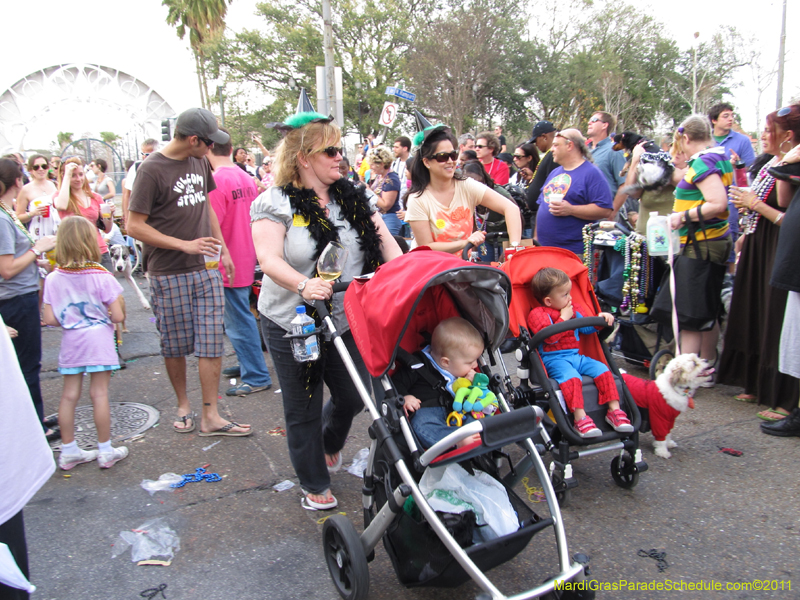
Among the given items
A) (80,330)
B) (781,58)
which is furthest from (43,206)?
(781,58)

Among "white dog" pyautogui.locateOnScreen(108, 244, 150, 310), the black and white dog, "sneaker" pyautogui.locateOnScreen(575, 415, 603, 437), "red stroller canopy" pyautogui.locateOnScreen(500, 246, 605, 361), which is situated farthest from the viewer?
"white dog" pyautogui.locateOnScreen(108, 244, 150, 310)

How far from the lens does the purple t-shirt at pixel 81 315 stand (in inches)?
148

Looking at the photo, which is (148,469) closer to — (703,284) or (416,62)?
(703,284)

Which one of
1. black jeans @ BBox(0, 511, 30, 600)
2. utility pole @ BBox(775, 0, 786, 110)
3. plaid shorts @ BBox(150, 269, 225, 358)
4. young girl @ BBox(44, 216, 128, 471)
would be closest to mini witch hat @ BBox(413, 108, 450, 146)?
plaid shorts @ BBox(150, 269, 225, 358)

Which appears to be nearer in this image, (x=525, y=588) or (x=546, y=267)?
(x=525, y=588)

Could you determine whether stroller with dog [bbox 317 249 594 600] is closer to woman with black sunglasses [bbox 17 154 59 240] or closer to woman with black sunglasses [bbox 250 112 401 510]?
woman with black sunglasses [bbox 250 112 401 510]

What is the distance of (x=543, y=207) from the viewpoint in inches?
215

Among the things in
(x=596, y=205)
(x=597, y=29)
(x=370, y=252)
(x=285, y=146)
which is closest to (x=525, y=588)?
(x=370, y=252)

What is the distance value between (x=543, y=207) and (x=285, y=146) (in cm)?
315

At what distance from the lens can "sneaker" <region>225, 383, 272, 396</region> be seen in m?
5.05

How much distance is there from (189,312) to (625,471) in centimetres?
310

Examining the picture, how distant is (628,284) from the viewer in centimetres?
502

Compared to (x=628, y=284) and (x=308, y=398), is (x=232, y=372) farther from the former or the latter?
(x=628, y=284)

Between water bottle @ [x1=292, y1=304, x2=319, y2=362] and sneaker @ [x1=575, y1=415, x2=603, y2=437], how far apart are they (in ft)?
5.03
